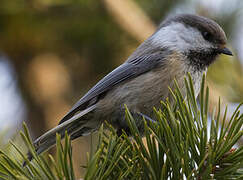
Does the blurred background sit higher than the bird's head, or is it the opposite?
the blurred background

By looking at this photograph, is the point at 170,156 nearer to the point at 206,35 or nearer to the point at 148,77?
the point at 148,77

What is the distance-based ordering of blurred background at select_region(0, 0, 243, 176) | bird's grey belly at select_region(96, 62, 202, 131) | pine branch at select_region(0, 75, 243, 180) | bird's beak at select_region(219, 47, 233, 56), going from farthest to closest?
blurred background at select_region(0, 0, 243, 176) → bird's beak at select_region(219, 47, 233, 56) → bird's grey belly at select_region(96, 62, 202, 131) → pine branch at select_region(0, 75, 243, 180)

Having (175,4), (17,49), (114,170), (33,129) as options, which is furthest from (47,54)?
(114,170)

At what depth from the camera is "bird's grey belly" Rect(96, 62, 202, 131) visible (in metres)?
1.74

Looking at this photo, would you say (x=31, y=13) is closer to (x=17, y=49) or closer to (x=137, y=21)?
(x=17, y=49)

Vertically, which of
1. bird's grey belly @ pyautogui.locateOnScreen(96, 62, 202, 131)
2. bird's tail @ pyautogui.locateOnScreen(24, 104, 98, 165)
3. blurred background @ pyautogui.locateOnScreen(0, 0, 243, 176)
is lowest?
bird's grey belly @ pyautogui.locateOnScreen(96, 62, 202, 131)

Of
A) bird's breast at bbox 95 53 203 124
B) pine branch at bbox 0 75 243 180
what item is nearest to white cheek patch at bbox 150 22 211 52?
bird's breast at bbox 95 53 203 124

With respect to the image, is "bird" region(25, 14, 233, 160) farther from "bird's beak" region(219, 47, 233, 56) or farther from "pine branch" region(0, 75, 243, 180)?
"pine branch" region(0, 75, 243, 180)

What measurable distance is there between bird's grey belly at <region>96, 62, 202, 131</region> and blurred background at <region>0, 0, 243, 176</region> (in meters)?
0.43

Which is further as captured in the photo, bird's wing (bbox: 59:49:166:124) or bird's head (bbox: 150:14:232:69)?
bird's head (bbox: 150:14:232:69)

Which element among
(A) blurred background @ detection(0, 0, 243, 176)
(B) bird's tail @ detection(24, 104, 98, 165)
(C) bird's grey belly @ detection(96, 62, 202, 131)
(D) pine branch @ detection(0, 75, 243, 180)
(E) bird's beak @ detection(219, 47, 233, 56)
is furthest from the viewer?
(A) blurred background @ detection(0, 0, 243, 176)

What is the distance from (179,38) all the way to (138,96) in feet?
1.61

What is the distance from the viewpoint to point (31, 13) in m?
2.31

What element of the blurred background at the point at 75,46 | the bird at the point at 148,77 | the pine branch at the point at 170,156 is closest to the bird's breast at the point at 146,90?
the bird at the point at 148,77
